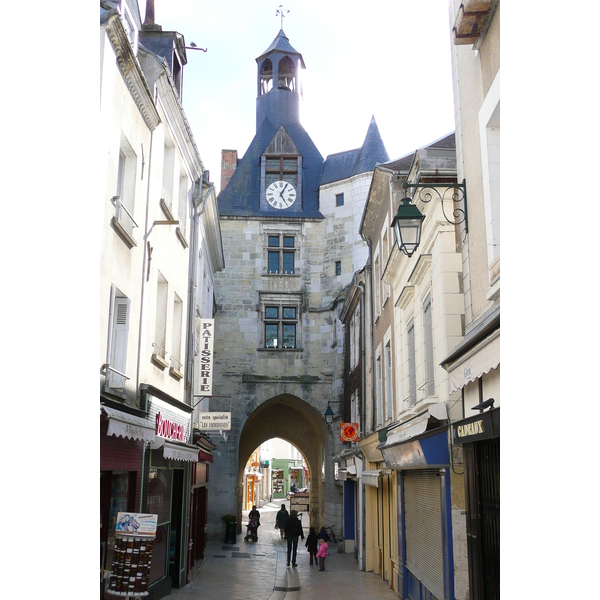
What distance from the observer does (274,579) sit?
45.8 ft

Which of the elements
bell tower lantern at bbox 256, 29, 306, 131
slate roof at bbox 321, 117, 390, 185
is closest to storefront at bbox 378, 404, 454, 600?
slate roof at bbox 321, 117, 390, 185

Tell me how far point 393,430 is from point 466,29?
21.9ft

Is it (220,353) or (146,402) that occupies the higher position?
(220,353)

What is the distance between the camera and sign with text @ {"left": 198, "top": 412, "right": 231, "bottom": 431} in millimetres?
14906

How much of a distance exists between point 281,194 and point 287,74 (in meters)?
6.40

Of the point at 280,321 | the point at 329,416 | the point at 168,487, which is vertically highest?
the point at 280,321

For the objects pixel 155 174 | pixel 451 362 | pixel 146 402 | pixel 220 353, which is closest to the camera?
pixel 451 362

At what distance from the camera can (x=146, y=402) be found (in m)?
9.74

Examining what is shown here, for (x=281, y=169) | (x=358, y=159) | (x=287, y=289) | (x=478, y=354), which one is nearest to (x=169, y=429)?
(x=478, y=354)

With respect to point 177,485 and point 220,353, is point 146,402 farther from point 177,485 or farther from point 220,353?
point 220,353

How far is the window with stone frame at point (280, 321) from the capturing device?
25.6 m

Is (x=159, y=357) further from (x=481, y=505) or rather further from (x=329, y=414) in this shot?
(x=329, y=414)

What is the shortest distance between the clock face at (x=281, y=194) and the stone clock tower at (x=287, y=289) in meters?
0.04
